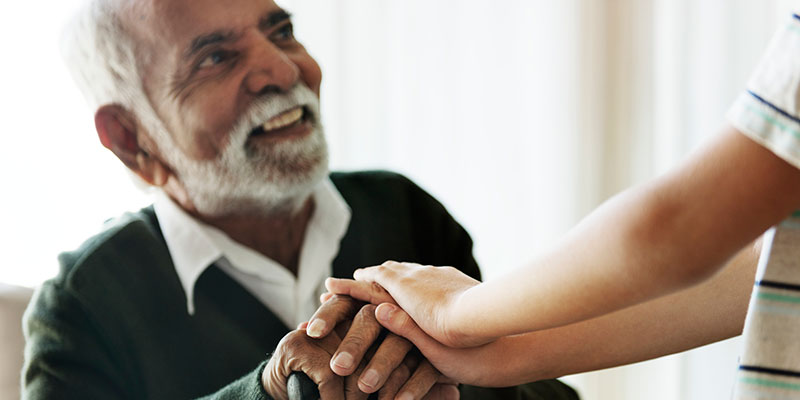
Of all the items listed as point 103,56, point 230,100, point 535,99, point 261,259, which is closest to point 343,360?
point 261,259

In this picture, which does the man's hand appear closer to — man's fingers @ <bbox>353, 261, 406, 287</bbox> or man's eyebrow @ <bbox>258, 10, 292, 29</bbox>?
man's fingers @ <bbox>353, 261, 406, 287</bbox>

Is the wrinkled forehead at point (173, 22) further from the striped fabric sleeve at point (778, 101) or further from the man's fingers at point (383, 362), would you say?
the striped fabric sleeve at point (778, 101)

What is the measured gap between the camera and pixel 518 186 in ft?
7.18

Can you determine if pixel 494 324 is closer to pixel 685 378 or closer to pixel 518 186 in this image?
pixel 518 186

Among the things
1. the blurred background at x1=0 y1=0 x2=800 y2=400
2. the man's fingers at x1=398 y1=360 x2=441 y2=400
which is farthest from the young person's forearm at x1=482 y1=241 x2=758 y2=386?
the blurred background at x1=0 y1=0 x2=800 y2=400

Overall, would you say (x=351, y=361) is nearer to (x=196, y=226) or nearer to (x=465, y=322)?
(x=465, y=322)

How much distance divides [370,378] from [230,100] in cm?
45

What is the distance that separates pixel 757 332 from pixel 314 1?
1446 millimetres

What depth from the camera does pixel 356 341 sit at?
0.95 m

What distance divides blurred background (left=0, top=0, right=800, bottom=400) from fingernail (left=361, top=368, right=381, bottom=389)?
1039 millimetres

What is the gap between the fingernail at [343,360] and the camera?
908 mm

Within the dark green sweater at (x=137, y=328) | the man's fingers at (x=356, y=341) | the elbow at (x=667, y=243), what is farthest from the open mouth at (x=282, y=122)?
the elbow at (x=667, y=243)

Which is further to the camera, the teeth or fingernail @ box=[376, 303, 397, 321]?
the teeth

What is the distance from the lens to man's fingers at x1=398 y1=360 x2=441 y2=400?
3.14 feet
